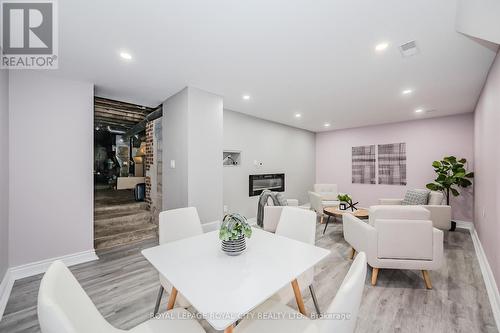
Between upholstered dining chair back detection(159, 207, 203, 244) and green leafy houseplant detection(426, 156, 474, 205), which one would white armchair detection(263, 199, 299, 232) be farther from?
green leafy houseplant detection(426, 156, 474, 205)

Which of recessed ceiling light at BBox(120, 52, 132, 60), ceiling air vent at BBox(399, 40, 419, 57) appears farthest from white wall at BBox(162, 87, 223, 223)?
ceiling air vent at BBox(399, 40, 419, 57)

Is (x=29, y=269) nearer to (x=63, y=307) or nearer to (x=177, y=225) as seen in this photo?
(x=177, y=225)

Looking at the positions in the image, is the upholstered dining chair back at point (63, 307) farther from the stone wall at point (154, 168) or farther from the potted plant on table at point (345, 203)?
the potted plant on table at point (345, 203)

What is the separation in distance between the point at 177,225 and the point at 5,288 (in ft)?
6.57

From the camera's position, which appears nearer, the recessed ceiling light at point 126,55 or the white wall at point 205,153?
the recessed ceiling light at point 126,55

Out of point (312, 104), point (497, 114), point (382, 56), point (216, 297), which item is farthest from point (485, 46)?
point (216, 297)

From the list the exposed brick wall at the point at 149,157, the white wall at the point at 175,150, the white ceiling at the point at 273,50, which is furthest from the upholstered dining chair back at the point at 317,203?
the exposed brick wall at the point at 149,157

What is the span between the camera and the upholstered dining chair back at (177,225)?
1.93m

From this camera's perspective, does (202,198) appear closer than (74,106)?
No

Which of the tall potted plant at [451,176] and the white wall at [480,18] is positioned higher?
the white wall at [480,18]

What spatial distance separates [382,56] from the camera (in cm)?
231

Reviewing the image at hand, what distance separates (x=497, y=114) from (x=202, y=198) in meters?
3.67

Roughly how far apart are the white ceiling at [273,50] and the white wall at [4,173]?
0.58 m

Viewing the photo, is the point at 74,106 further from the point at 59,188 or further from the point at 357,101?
the point at 357,101
